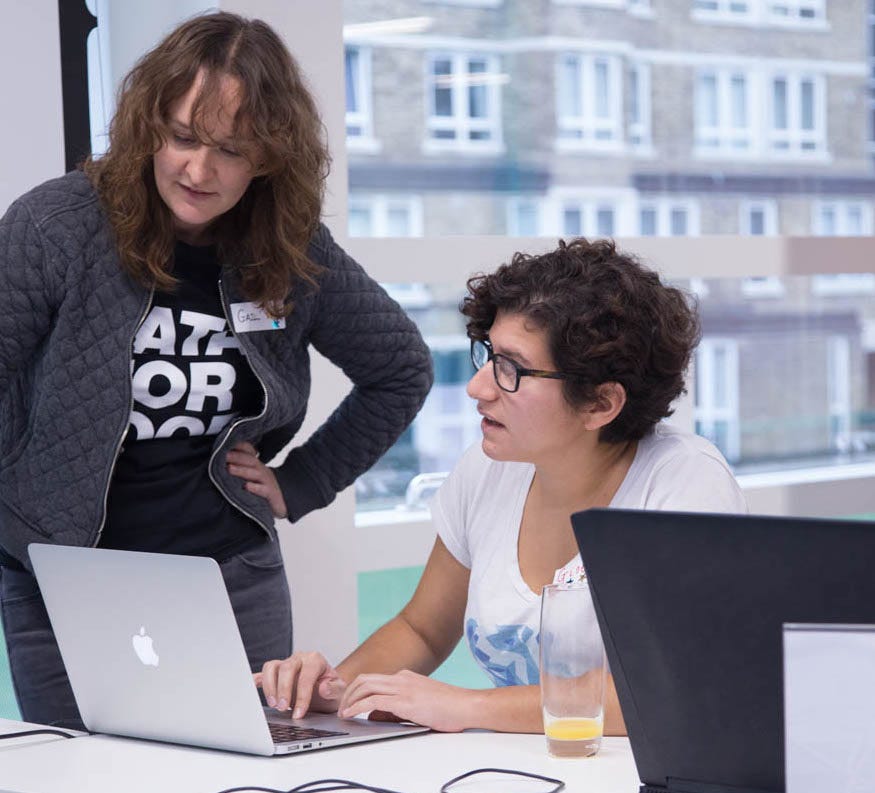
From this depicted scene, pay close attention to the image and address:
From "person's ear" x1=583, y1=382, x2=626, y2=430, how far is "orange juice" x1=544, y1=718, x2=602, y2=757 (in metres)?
0.53

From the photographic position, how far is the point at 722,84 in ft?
13.6

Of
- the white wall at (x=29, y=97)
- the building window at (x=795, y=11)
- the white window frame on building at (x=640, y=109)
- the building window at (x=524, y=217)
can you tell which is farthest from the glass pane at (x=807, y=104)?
the white wall at (x=29, y=97)

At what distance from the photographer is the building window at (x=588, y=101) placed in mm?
3855

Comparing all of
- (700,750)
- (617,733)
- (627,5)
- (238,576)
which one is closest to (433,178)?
(627,5)

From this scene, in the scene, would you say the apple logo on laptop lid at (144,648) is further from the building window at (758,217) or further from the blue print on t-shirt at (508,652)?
the building window at (758,217)

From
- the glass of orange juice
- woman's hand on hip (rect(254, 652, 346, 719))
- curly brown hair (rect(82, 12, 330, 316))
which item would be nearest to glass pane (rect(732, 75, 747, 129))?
curly brown hair (rect(82, 12, 330, 316))

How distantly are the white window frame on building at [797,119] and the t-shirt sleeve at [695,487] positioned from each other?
2574 millimetres

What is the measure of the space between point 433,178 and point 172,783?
7.92ft

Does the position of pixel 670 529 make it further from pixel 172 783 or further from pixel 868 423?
pixel 868 423

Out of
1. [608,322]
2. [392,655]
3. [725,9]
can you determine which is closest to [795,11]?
[725,9]

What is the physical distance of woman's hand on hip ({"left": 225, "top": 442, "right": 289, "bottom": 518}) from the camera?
2.29m

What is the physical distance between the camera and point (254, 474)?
2.31 metres

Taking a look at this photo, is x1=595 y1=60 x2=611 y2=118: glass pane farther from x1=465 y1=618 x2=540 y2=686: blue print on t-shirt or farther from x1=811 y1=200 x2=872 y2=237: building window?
x1=465 y1=618 x2=540 y2=686: blue print on t-shirt

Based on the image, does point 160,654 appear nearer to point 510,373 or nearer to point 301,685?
point 301,685
